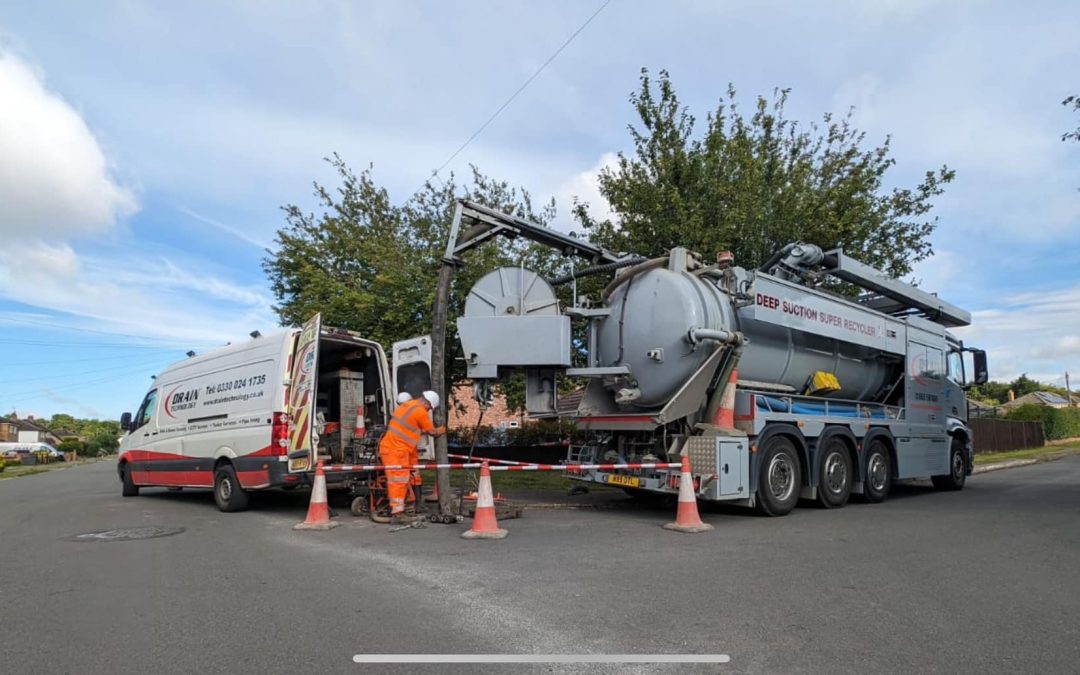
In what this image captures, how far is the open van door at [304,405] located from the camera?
30.8ft

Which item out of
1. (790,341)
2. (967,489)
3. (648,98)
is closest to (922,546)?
(790,341)

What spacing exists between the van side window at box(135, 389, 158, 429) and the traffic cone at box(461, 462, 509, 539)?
744 cm

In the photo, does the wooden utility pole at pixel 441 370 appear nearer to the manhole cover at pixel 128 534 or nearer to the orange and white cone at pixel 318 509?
the orange and white cone at pixel 318 509

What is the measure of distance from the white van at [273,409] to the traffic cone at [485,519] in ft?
8.77

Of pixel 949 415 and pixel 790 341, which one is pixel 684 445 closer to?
pixel 790 341

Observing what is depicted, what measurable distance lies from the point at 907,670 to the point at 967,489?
12.2 meters

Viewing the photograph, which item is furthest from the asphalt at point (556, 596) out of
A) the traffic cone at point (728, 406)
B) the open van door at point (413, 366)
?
the open van door at point (413, 366)

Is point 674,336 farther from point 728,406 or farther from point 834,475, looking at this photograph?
point 834,475

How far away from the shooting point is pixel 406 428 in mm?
8828

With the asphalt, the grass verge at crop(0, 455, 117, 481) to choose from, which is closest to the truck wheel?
the asphalt

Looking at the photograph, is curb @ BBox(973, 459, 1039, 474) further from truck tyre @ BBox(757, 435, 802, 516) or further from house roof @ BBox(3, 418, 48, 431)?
house roof @ BBox(3, 418, 48, 431)

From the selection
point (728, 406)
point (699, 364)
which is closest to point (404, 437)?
A: point (699, 364)

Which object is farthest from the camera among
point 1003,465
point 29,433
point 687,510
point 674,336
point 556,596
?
point 29,433

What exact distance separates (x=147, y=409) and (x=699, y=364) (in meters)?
9.45
